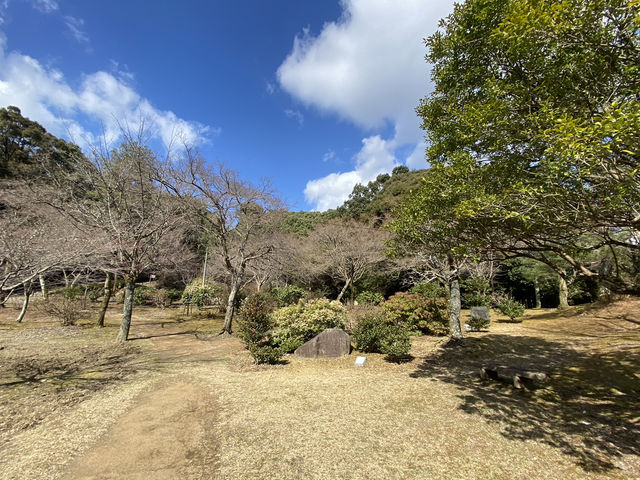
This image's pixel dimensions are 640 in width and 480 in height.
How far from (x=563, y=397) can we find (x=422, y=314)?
5.14m

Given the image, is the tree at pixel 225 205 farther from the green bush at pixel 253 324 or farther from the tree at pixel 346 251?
the tree at pixel 346 251

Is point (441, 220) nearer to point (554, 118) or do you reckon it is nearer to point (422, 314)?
point (554, 118)

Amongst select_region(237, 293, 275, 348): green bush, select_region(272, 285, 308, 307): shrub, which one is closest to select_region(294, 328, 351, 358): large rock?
select_region(237, 293, 275, 348): green bush

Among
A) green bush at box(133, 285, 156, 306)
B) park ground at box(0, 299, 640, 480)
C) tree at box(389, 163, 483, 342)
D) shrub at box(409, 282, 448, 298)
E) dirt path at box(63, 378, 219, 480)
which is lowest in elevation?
dirt path at box(63, 378, 219, 480)

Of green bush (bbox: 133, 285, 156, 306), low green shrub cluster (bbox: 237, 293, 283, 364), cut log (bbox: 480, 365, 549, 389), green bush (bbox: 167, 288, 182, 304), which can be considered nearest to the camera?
cut log (bbox: 480, 365, 549, 389)

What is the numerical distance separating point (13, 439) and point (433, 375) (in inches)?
259

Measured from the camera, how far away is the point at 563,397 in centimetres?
459

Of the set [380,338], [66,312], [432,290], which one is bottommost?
[380,338]

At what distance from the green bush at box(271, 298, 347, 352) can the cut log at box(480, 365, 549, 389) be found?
3.97 metres

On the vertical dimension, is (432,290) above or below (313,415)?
above

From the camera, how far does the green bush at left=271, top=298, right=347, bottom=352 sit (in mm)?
7910

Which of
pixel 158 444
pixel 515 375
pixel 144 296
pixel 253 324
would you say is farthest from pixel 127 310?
pixel 144 296

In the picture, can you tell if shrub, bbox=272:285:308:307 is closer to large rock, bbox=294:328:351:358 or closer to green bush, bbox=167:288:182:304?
large rock, bbox=294:328:351:358

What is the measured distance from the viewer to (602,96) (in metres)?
2.99
